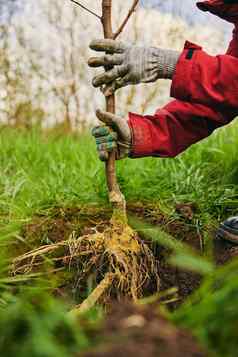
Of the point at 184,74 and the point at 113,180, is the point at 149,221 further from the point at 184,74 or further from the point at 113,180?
the point at 184,74

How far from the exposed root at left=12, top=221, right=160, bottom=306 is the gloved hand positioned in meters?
0.51

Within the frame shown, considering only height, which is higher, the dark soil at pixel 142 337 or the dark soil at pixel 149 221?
the dark soil at pixel 142 337

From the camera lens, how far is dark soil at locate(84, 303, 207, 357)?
55 cm

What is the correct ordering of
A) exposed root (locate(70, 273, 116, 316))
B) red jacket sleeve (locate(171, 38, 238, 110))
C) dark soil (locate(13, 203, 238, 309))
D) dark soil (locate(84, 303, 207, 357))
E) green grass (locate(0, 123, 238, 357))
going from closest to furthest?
dark soil (locate(84, 303, 207, 357)) < green grass (locate(0, 123, 238, 357)) < exposed root (locate(70, 273, 116, 316)) < red jacket sleeve (locate(171, 38, 238, 110)) < dark soil (locate(13, 203, 238, 309))

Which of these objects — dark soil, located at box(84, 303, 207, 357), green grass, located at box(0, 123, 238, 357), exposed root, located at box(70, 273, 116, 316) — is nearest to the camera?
dark soil, located at box(84, 303, 207, 357)

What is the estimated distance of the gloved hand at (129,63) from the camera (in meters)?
1.94

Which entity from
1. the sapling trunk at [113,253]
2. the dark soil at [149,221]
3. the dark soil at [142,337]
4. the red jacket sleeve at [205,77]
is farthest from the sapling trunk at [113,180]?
the dark soil at [142,337]

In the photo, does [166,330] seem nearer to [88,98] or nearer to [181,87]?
[181,87]

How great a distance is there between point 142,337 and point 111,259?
4.56ft

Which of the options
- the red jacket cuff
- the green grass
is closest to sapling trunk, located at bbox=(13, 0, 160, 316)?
the green grass

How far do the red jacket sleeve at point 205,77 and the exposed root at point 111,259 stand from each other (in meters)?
0.54

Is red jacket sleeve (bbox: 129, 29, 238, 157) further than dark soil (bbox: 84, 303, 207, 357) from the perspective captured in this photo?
Yes

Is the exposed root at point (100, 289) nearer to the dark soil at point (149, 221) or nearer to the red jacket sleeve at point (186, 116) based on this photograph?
the dark soil at point (149, 221)

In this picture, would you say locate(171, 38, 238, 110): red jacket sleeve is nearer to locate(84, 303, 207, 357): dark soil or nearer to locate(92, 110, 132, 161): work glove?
locate(92, 110, 132, 161): work glove
